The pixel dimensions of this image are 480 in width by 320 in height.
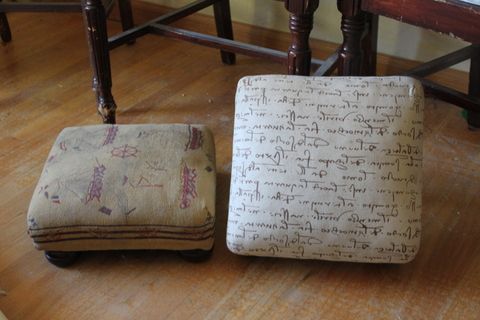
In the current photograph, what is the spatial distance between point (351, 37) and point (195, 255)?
0.53 m

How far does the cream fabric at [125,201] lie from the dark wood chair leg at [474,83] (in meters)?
0.72

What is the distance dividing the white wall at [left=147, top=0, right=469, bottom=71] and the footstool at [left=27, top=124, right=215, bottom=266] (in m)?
0.77

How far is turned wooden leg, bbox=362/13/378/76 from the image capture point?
1.46 meters

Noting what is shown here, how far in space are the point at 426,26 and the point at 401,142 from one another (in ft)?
0.70

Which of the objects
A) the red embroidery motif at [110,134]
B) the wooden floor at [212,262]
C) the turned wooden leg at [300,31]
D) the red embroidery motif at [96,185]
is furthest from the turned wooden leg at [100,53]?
the turned wooden leg at [300,31]

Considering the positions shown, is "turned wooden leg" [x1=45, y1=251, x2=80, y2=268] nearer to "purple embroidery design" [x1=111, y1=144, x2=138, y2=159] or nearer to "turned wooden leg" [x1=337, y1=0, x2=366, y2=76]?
"purple embroidery design" [x1=111, y1=144, x2=138, y2=159]

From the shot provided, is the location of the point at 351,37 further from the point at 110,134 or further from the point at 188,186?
the point at 110,134

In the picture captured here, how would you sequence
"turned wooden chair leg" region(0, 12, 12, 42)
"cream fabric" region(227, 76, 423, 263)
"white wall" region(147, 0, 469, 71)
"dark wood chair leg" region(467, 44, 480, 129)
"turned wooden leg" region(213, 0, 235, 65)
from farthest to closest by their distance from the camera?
"turned wooden chair leg" region(0, 12, 12, 42) < "turned wooden leg" region(213, 0, 235, 65) < "white wall" region(147, 0, 469, 71) < "dark wood chair leg" region(467, 44, 480, 129) < "cream fabric" region(227, 76, 423, 263)

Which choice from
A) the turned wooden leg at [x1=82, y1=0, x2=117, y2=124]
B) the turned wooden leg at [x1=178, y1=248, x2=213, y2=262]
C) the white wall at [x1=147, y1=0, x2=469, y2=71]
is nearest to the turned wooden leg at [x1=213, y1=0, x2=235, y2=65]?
the white wall at [x1=147, y1=0, x2=469, y2=71]

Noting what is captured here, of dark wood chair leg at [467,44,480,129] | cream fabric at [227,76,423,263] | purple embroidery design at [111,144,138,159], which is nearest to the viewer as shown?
cream fabric at [227,76,423,263]

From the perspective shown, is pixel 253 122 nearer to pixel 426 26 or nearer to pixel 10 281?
pixel 426 26

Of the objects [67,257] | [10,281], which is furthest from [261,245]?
[10,281]

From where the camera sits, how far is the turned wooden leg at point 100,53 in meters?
1.50

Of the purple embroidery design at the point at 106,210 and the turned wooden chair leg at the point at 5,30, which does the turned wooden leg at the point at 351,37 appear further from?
the turned wooden chair leg at the point at 5,30
